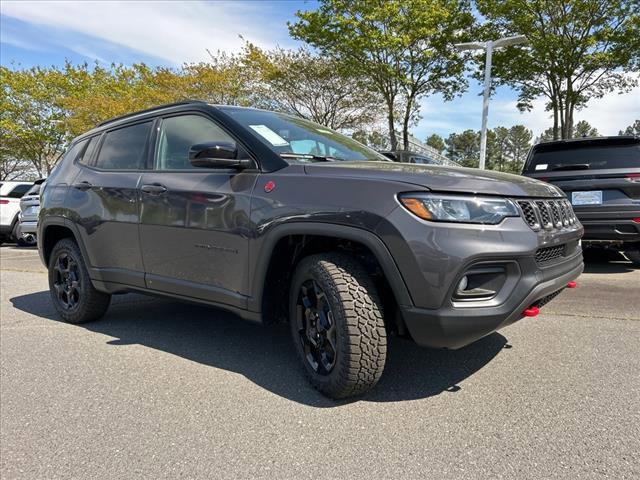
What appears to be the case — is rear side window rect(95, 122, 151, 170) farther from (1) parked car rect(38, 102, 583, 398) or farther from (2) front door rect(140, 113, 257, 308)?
(2) front door rect(140, 113, 257, 308)

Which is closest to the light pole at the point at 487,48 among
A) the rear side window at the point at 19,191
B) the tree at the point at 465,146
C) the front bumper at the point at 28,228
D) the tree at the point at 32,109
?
the front bumper at the point at 28,228

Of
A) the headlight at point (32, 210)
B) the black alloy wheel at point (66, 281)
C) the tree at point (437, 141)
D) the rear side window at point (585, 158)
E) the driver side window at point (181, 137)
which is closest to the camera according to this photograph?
the driver side window at point (181, 137)

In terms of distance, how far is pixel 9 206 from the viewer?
12.3m

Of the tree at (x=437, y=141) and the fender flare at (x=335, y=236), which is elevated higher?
the tree at (x=437, y=141)

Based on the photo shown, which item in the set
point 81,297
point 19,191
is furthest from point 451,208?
point 19,191

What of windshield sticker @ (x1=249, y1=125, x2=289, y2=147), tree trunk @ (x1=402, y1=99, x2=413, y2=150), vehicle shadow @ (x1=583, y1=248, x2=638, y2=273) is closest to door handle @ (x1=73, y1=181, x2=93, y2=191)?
windshield sticker @ (x1=249, y1=125, x2=289, y2=147)

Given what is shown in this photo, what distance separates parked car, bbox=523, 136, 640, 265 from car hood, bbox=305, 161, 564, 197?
3.33 meters

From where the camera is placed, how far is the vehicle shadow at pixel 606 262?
243 inches

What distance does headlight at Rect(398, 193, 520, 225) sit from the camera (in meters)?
2.22

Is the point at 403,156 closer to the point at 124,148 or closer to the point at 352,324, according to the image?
the point at 124,148

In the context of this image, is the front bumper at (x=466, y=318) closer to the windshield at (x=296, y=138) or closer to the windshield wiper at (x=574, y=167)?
the windshield at (x=296, y=138)

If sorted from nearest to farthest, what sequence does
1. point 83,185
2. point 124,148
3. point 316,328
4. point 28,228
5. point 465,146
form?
1. point 316,328
2. point 124,148
3. point 83,185
4. point 28,228
5. point 465,146

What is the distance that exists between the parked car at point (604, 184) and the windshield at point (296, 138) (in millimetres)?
3256

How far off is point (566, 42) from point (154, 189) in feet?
52.6
